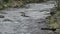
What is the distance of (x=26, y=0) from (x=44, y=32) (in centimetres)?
939

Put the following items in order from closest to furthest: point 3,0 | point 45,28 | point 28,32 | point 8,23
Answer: point 28,32
point 45,28
point 8,23
point 3,0

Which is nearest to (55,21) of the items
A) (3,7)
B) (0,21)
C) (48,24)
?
(48,24)

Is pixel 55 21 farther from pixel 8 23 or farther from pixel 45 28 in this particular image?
pixel 8 23

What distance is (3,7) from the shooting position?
12.7 metres

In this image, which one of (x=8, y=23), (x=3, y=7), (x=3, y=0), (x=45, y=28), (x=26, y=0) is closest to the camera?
(x=45, y=28)

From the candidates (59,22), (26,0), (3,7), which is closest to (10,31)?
(59,22)

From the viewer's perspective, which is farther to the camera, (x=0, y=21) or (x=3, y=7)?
(x=3, y=7)

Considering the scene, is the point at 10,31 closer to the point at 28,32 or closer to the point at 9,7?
the point at 28,32

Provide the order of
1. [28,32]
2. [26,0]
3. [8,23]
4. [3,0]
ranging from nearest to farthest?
[28,32] < [8,23] < [3,0] < [26,0]

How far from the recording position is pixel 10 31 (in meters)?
7.07

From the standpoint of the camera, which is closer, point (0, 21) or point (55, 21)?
point (55, 21)

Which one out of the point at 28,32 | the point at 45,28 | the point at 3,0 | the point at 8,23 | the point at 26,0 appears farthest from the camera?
the point at 26,0

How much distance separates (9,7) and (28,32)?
6.50 metres

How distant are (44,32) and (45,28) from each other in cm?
45
